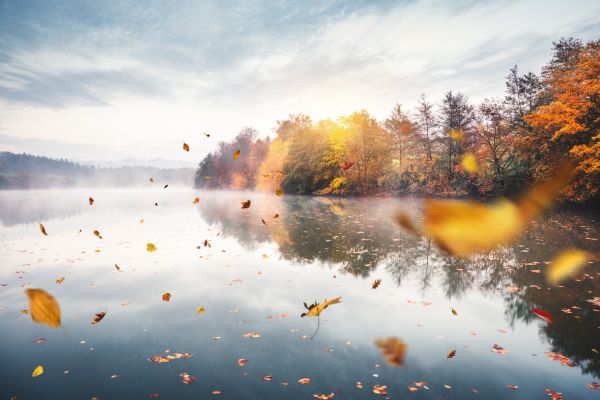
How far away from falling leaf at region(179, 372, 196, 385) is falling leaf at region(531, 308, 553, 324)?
22.0 feet

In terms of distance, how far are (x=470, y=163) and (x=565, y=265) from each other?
29.9 metres

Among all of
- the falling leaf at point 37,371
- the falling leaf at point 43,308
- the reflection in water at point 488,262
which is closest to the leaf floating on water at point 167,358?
the falling leaf at point 37,371

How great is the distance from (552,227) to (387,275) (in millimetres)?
12575

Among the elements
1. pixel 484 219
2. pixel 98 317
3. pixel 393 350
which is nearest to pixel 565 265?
pixel 393 350

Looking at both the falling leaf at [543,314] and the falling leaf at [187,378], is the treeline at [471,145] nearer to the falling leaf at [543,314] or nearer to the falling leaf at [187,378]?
the falling leaf at [543,314]

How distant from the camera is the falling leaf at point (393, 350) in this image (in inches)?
202

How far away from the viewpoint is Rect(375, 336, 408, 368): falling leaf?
513 cm

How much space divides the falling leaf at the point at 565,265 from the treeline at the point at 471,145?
469 inches

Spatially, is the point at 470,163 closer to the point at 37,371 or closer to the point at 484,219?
the point at 484,219

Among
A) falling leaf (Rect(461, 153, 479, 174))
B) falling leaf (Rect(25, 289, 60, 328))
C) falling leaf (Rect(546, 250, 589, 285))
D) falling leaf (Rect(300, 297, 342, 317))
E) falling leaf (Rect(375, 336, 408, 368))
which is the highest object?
falling leaf (Rect(461, 153, 479, 174))

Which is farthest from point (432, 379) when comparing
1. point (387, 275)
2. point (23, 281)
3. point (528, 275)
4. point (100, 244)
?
point (100, 244)

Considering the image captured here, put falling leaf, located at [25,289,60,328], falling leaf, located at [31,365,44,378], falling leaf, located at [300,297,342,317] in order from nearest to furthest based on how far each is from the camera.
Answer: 1. falling leaf, located at [31,365,44,378]
2. falling leaf, located at [300,297,342,317]
3. falling leaf, located at [25,289,60,328]

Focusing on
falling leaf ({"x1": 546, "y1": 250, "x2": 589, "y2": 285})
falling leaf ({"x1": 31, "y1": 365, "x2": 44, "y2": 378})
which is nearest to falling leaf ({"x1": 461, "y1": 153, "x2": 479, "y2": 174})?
falling leaf ({"x1": 546, "y1": 250, "x2": 589, "y2": 285})

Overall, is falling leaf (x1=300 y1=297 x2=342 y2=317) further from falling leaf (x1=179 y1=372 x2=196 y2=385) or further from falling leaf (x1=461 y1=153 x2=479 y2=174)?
falling leaf (x1=461 y1=153 x2=479 y2=174)
